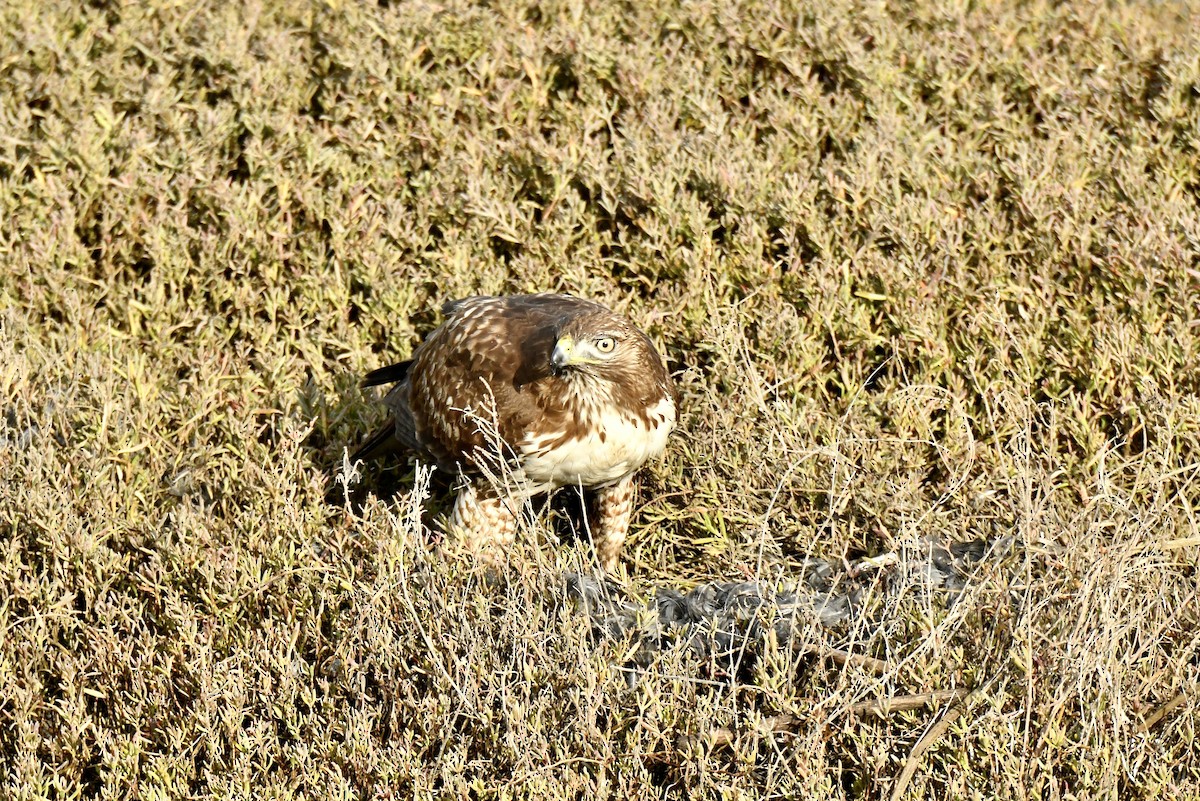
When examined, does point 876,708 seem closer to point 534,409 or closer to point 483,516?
point 534,409

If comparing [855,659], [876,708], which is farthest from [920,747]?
[855,659]

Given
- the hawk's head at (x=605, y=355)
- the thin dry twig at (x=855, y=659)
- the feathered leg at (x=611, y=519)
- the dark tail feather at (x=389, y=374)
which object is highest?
the hawk's head at (x=605, y=355)

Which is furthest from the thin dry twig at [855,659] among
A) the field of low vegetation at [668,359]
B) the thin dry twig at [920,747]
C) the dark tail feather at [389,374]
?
the dark tail feather at [389,374]

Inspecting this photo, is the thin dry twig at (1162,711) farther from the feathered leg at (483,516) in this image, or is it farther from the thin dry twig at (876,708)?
the feathered leg at (483,516)

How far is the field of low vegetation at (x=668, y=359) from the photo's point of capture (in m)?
3.98

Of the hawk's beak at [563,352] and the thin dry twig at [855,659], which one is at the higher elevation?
the hawk's beak at [563,352]

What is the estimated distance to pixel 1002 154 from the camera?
6.59 meters

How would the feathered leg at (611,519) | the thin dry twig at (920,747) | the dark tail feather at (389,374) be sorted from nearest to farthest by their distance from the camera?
1. the thin dry twig at (920,747)
2. the feathered leg at (611,519)
3. the dark tail feather at (389,374)

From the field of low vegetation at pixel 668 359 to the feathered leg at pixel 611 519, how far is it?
0.14 metres

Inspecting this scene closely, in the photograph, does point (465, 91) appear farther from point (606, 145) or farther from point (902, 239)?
point (902, 239)

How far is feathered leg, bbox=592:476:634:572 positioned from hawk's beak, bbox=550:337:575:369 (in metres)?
0.71

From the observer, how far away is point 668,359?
5.77 m

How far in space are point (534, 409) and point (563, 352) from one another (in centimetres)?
35

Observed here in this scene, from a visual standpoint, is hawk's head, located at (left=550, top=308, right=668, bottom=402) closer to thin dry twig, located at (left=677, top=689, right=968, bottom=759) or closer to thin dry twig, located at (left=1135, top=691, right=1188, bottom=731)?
thin dry twig, located at (left=677, top=689, right=968, bottom=759)
